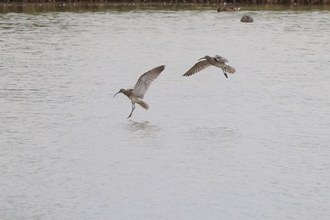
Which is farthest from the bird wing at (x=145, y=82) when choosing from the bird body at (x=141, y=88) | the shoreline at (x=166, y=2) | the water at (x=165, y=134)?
the shoreline at (x=166, y=2)

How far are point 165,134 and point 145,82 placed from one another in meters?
1.22

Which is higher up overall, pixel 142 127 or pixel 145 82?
pixel 145 82

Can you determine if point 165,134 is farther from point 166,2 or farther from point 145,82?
point 166,2

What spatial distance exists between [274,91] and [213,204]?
19.1 feet

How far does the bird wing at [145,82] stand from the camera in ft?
34.0

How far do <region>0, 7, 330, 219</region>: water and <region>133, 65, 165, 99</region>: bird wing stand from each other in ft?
1.17

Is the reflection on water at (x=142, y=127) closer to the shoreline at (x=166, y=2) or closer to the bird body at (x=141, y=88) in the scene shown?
the bird body at (x=141, y=88)

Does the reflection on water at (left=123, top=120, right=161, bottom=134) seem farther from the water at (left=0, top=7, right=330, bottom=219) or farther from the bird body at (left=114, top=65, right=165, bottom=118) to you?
the bird body at (left=114, top=65, right=165, bottom=118)

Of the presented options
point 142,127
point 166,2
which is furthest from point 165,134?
point 166,2

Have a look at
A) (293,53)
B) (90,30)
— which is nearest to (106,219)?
(293,53)

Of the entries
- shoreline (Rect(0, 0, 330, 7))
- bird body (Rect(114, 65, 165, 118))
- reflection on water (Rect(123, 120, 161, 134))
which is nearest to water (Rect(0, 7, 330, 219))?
reflection on water (Rect(123, 120, 161, 134))

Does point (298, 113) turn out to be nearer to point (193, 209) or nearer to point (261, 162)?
point (261, 162)

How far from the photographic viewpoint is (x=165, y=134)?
9.41 metres

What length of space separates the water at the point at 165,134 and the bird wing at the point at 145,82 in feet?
1.17
